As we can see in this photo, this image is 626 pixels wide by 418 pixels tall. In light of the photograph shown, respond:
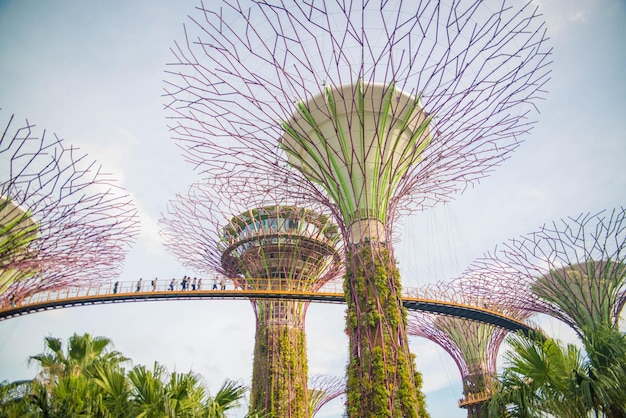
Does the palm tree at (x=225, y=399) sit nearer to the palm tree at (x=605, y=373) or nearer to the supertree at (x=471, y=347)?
the palm tree at (x=605, y=373)

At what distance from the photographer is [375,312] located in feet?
47.7

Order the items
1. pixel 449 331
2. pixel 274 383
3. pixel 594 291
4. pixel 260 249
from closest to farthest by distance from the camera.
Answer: pixel 274 383
pixel 594 291
pixel 260 249
pixel 449 331

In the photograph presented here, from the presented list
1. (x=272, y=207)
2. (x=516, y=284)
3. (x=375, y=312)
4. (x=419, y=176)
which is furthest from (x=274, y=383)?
(x=516, y=284)

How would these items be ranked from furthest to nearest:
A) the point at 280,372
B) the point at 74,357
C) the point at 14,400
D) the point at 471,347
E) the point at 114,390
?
the point at 471,347 < the point at 280,372 < the point at 74,357 < the point at 14,400 < the point at 114,390

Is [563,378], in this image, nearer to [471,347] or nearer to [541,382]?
[541,382]

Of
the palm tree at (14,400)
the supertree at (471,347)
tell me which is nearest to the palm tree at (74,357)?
the palm tree at (14,400)

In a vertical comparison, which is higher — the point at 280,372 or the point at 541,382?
the point at 280,372

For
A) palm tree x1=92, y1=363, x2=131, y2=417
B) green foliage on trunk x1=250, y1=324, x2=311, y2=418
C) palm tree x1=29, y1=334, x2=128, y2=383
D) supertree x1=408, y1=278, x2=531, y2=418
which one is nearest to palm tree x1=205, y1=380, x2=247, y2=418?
palm tree x1=92, y1=363, x2=131, y2=417

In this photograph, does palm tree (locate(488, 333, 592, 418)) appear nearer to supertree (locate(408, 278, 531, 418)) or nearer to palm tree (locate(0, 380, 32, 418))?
palm tree (locate(0, 380, 32, 418))

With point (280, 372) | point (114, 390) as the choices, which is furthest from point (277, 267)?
point (114, 390)

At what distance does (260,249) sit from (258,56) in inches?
654

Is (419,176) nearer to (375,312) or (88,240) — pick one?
(375,312)

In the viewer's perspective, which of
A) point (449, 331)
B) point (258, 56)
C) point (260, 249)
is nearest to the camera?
point (258, 56)

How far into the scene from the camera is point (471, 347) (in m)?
37.3
